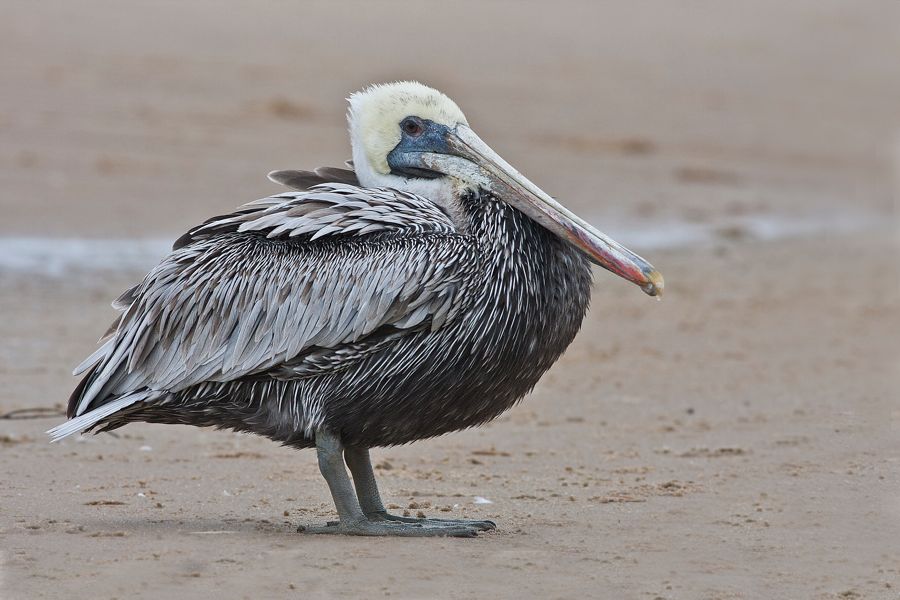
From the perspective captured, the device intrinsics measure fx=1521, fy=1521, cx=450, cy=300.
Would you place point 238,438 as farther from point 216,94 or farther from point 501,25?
point 501,25

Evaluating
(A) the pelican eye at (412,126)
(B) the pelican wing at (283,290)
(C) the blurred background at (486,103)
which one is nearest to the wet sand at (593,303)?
(C) the blurred background at (486,103)

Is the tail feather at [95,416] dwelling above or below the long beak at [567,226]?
below

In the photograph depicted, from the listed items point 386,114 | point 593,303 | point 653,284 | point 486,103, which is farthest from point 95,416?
point 486,103

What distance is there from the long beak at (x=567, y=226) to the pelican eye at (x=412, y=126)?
0.24 meters

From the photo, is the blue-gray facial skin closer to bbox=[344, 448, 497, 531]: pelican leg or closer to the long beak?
the long beak

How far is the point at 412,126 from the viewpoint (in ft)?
19.4

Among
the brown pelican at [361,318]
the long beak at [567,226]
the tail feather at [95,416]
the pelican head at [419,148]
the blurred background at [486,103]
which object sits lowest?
the tail feather at [95,416]

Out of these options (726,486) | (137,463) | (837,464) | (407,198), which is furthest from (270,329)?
(837,464)

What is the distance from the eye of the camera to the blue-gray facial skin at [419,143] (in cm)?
589

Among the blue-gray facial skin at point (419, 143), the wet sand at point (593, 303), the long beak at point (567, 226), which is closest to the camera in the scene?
the wet sand at point (593, 303)

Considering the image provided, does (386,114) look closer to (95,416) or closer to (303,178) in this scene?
(303,178)

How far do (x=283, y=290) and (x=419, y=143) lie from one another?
2.79ft

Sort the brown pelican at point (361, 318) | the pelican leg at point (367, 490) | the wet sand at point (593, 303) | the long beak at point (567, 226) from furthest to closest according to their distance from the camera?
1. the pelican leg at point (367, 490)
2. the long beak at point (567, 226)
3. the brown pelican at point (361, 318)
4. the wet sand at point (593, 303)

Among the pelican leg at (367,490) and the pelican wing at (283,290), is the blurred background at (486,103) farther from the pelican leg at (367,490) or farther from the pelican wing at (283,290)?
the pelican leg at (367,490)
